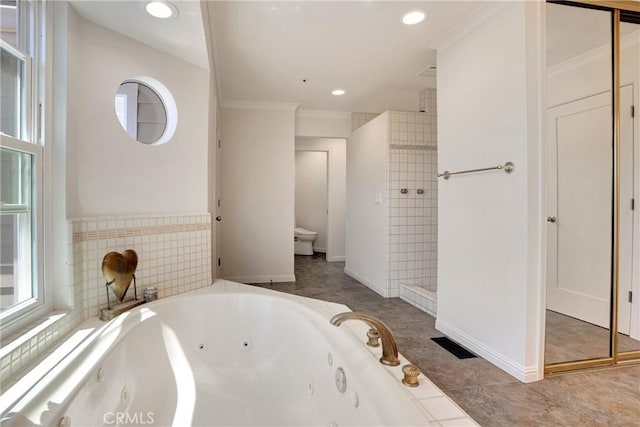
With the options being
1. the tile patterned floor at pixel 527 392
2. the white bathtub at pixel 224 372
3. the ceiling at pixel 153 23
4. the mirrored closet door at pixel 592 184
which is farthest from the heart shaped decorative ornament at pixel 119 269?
the mirrored closet door at pixel 592 184

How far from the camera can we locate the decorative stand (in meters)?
1.60

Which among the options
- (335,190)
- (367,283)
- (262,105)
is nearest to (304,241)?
(335,190)

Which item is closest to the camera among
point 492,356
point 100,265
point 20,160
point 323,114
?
point 20,160

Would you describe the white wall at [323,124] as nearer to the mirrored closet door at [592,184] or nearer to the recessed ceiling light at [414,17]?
the recessed ceiling light at [414,17]

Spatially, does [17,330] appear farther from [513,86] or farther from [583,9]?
[583,9]

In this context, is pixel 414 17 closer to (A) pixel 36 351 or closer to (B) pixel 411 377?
(B) pixel 411 377

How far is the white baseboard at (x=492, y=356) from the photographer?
174 cm

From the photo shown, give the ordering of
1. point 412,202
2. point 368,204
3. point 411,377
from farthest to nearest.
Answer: point 368,204 → point 412,202 → point 411,377

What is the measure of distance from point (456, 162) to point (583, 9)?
115 centimetres

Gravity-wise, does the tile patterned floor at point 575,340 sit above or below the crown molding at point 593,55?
below

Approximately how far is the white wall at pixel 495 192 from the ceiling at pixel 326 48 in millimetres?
338

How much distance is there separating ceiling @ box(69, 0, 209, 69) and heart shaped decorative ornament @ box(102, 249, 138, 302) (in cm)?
123

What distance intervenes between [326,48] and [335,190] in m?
3.59

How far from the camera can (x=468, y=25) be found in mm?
2100
